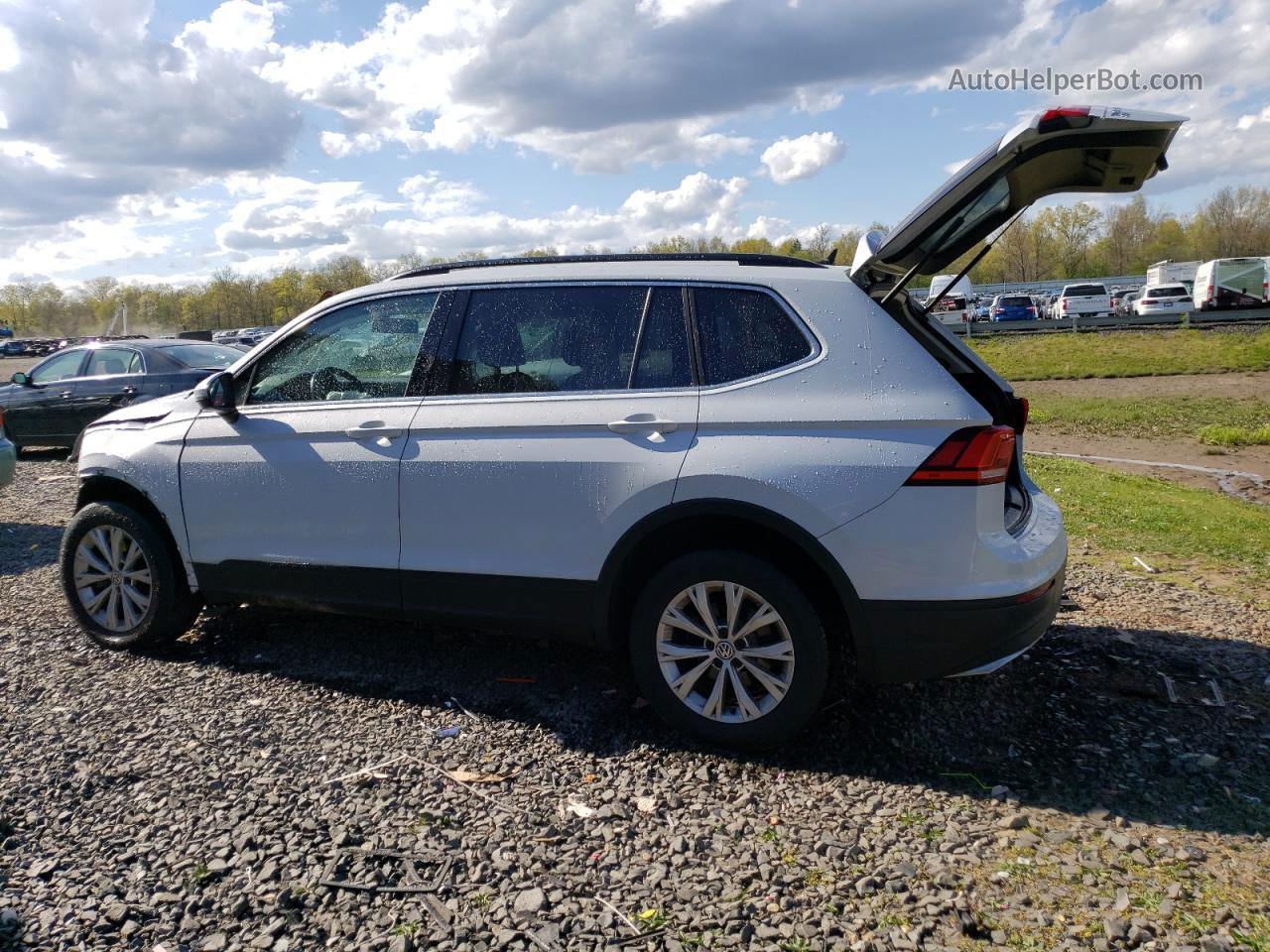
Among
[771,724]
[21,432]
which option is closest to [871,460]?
[771,724]

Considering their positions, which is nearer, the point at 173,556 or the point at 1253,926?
the point at 1253,926

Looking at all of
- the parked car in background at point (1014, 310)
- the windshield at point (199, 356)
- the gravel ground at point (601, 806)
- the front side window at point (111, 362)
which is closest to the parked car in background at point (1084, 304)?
the parked car in background at point (1014, 310)

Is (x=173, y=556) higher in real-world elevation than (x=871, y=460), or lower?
lower

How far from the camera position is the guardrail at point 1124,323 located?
31625 millimetres

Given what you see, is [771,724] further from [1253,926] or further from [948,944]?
[1253,926]

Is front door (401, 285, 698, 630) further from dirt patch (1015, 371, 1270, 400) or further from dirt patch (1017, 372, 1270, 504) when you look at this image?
dirt patch (1015, 371, 1270, 400)

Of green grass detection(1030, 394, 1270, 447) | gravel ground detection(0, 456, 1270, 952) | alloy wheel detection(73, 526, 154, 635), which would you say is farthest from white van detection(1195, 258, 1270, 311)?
alloy wheel detection(73, 526, 154, 635)

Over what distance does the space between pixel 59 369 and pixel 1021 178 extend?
1303 cm

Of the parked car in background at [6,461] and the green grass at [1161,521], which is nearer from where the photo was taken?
the green grass at [1161,521]

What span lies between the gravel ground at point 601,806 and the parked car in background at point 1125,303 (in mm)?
43300

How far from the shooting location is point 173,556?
16.0 ft

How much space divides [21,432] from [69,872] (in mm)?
11901

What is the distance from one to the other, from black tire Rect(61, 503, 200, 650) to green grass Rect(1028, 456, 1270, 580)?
Answer: 19.0 ft

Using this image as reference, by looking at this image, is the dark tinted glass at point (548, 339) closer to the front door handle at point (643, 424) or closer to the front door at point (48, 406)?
the front door handle at point (643, 424)
